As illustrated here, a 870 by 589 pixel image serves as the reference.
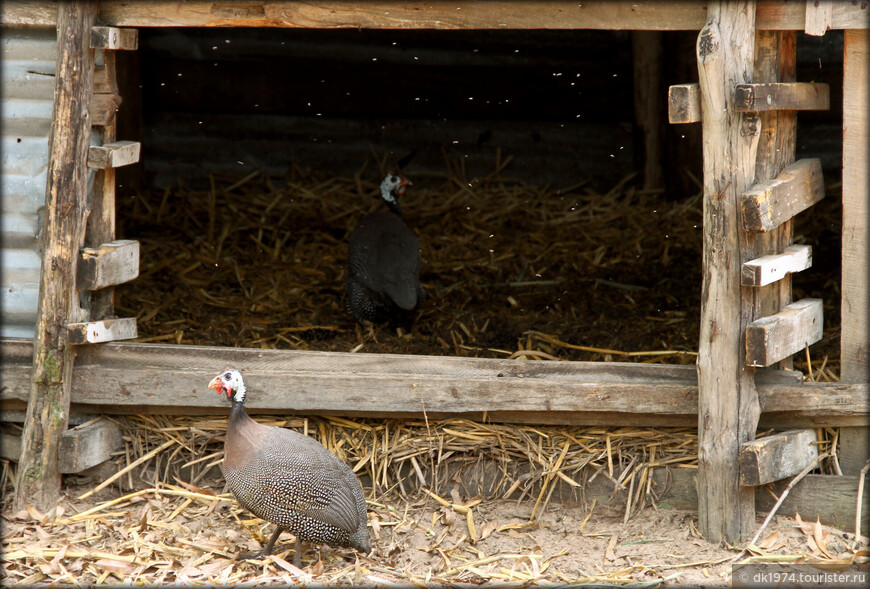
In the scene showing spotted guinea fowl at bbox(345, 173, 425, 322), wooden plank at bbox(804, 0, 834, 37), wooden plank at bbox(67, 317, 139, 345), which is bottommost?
wooden plank at bbox(67, 317, 139, 345)

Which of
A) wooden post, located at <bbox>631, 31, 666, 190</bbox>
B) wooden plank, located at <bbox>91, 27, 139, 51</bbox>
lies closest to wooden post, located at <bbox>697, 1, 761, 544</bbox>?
wooden plank, located at <bbox>91, 27, 139, 51</bbox>

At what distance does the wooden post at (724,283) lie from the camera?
3.47 metres

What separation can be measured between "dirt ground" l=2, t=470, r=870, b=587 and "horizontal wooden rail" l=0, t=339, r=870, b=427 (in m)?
0.41

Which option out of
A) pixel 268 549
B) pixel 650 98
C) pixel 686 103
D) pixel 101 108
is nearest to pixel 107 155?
pixel 101 108

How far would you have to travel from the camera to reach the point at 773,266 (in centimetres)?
352

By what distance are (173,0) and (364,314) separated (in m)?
1.92

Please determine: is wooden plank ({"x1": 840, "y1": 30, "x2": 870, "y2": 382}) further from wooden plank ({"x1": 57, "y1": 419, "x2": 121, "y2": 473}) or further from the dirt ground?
wooden plank ({"x1": 57, "y1": 419, "x2": 121, "y2": 473})

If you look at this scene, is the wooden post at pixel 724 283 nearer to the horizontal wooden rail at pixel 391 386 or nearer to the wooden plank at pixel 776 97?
the wooden plank at pixel 776 97

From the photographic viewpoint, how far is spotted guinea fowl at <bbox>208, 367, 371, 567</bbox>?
3.52 m

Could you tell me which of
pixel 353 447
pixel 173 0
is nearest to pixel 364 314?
pixel 353 447

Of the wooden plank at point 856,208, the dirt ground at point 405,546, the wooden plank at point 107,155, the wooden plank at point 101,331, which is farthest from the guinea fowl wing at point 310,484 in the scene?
the wooden plank at point 856,208

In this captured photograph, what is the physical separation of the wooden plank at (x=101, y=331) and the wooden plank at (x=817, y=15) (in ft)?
10.0

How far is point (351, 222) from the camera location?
6.55 metres

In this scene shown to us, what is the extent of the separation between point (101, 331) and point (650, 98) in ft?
14.1
